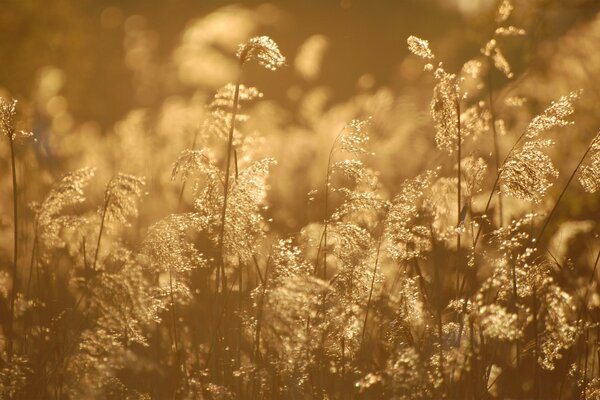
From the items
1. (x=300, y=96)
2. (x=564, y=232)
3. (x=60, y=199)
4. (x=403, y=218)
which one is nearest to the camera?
(x=403, y=218)

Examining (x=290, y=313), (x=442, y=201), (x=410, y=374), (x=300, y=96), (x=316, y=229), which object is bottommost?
(x=410, y=374)

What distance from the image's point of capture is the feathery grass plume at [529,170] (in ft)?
8.59

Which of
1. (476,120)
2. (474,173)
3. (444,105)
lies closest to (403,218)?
(474,173)

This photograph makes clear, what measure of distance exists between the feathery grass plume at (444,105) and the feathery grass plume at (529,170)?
24 centimetres

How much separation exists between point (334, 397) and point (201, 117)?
54.3 inches

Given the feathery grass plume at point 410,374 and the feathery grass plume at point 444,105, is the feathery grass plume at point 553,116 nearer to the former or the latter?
the feathery grass plume at point 444,105

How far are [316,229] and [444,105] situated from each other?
69 centimetres

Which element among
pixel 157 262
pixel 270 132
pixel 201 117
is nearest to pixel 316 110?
pixel 270 132

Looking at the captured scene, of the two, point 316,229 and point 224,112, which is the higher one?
point 224,112

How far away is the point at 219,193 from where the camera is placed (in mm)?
2834

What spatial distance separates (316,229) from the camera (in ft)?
9.80

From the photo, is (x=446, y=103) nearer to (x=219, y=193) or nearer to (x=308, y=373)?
(x=219, y=193)

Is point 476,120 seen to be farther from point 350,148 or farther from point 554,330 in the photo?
point 554,330

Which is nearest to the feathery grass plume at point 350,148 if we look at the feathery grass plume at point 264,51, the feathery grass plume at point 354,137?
the feathery grass plume at point 354,137
